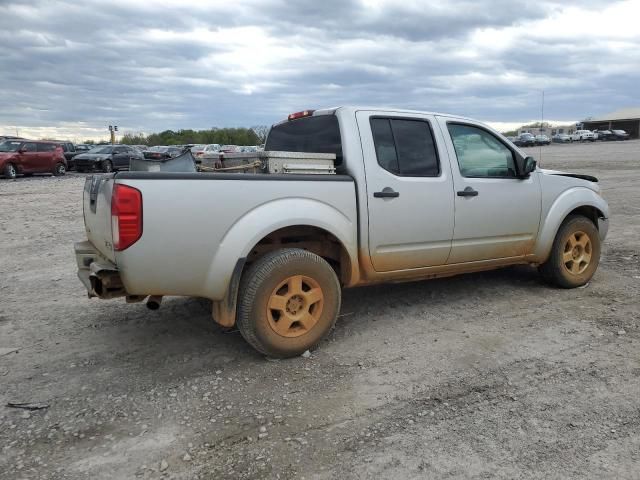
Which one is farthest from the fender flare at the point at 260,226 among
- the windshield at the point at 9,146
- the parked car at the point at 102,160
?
the parked car at the point at 102,160

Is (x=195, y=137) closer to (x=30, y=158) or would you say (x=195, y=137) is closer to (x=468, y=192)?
(x=30, y=158)

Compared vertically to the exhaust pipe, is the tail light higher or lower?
higher

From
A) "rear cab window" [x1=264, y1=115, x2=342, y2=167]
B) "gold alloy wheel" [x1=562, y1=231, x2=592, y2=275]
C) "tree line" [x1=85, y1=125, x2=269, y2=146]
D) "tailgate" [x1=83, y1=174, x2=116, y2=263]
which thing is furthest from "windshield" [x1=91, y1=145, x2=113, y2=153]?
"tree line" [x1=85, y1=125, x2=269, y2=146]

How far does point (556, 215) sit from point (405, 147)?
1949 millimetres

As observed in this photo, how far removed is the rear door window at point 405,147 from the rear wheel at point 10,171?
23241 mm

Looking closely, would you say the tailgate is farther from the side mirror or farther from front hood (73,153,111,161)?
front hood (73,153,111,161)

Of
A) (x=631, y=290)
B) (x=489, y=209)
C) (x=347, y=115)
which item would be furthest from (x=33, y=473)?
(x=631, y=290)

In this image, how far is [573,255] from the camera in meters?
5.68

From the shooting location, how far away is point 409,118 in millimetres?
→ 4691

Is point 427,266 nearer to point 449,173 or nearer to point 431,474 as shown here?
point 449,173

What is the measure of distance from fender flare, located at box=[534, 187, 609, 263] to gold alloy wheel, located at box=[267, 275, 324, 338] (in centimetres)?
263

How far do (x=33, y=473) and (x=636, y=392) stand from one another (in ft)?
11.7

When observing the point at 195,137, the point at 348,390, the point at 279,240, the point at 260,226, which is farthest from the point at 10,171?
the point at 195,137

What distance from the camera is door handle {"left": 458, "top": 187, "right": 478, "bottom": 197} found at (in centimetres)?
474
